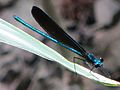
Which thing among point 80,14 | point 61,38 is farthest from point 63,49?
point 80,14

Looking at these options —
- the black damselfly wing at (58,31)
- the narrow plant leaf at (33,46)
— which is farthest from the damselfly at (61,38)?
the narrow plant leaf at (33,46)

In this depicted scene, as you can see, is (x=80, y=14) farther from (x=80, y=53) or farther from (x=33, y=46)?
(x=33, y=46)

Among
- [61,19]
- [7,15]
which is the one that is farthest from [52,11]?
[7,15]

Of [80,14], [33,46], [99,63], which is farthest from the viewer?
[80,14]

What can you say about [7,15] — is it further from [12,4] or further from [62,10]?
[62,10]

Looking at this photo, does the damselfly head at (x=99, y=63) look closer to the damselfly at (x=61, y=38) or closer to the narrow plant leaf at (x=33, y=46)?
the damselfly at (x=61, y=38)

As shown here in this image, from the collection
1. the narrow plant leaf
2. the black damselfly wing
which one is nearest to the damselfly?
the black damselfly wing
